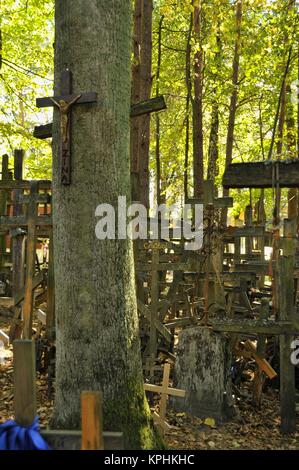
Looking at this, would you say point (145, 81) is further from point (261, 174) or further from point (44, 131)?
point (261, 174)

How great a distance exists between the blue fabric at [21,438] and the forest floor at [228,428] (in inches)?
Answer: 111

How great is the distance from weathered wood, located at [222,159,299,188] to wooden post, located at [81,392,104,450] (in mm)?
3683

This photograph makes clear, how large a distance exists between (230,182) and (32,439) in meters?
3.80

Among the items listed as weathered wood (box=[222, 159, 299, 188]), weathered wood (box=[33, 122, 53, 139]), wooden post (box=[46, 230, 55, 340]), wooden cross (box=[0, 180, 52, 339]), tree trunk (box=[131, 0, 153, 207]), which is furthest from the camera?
tree trunk (box=[131, 0, 153, 207])

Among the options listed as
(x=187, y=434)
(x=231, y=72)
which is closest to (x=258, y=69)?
(x=231, y=72)

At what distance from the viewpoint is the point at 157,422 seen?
5461 mm

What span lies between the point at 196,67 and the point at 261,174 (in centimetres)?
1319

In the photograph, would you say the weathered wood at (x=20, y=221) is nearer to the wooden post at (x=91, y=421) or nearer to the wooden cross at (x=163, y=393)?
the wooden cross at (x=163, y=393)

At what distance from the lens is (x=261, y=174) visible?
223 inches

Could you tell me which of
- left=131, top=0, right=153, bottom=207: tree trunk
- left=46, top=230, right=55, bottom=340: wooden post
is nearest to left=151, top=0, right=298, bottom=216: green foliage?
left=131, top=0, right=153, bottom=207: tree trunk

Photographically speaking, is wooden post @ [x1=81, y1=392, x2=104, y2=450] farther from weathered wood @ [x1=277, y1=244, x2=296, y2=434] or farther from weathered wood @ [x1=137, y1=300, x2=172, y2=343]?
weathered wood @ [x1=137, y1=300, x2=172, y2=343]

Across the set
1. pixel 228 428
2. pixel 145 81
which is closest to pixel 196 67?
pixel 145 81

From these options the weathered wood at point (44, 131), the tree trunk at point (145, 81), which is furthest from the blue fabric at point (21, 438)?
the tree trunk at point (145, 81)

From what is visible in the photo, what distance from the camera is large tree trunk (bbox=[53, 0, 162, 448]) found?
13.4 ft
